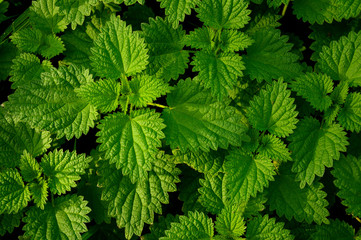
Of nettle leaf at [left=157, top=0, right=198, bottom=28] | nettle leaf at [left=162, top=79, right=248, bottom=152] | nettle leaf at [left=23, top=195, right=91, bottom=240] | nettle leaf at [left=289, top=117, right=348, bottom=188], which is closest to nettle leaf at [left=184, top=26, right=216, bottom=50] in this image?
nettle leaf at [left=157, top=0, right=198, bottom=28]

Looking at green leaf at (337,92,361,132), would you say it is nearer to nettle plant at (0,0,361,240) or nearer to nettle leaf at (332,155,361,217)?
nettle plant at (0,0,361,240)

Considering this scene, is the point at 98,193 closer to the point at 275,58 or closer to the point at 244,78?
the point at 244,78

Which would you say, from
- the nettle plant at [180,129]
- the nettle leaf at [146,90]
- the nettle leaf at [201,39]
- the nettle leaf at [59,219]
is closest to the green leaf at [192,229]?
the nettle plant at [180,129]

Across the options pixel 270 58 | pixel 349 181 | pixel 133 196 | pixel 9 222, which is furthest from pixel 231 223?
pixel 9 222

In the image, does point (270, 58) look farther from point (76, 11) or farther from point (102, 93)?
point (76, 11)

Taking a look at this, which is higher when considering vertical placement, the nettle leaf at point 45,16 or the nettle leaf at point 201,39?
the nettle leaf at point 201,39

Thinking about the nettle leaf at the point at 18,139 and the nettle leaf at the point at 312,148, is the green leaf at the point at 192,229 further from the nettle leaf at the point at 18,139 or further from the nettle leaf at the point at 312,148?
the nettle leaf at the point at 18,139
